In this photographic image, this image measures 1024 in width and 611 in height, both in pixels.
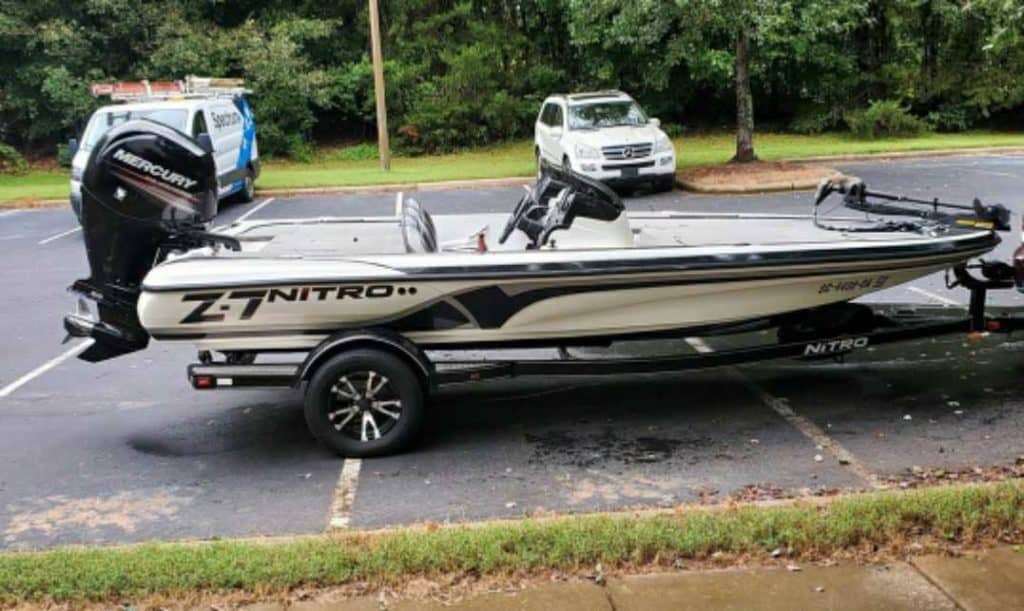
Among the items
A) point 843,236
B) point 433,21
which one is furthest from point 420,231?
point 433,21

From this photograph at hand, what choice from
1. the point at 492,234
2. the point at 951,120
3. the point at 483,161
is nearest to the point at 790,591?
the point at 492,234

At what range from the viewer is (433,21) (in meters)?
30.6

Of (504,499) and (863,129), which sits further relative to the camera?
(863,129)

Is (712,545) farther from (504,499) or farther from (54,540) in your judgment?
(54,540)

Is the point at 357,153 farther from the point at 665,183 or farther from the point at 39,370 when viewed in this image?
the point at 39,370

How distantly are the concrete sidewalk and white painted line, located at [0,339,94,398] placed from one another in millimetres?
4567

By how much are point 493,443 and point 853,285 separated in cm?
242

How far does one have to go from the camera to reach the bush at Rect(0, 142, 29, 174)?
27837mm

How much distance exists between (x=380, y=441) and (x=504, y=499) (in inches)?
39.1

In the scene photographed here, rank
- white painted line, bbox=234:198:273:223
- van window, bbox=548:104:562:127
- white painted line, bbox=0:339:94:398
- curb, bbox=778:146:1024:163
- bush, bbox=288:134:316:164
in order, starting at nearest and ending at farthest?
white painted line, bbox=0:339:94:398
white painted line, bbox=234:198:273:223
van window, bbox=548:104:562:127
curb, bbox=778:146:1024:163
bush, bbox=288:134:316:164

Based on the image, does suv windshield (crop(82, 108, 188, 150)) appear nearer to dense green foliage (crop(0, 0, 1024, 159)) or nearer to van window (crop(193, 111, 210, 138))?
van window (crop(193, 111, 210, 138))

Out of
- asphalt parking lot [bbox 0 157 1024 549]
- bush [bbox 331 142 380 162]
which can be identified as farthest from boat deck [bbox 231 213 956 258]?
bush [bbox 331 142 380 162]

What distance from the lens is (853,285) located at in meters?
6.12

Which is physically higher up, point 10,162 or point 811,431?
point 10,162
